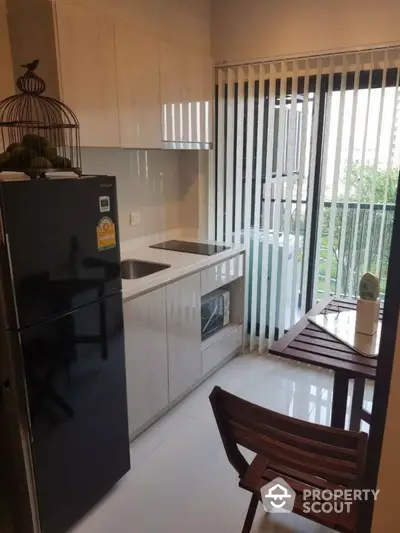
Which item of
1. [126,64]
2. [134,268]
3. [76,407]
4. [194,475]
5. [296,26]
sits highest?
[296,26]

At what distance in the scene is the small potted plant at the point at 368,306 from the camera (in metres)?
1.92

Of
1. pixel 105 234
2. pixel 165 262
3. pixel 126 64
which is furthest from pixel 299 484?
pixel 126 64

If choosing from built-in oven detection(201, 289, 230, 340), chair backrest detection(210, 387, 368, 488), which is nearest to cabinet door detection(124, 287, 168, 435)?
built-in oven detection(201, 289, 230, 340)

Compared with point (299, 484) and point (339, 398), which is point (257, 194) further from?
point (299, 484)

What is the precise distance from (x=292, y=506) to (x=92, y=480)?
0.95m

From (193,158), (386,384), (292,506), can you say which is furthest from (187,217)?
(386,384)

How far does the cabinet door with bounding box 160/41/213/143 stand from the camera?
2.69 m

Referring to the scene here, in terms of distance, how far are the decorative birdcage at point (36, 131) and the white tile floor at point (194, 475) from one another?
1.60 meters

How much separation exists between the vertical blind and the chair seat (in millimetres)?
1753

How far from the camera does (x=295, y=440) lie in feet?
4.34

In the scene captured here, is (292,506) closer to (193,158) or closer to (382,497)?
(382,497)

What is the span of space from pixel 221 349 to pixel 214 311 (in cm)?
30

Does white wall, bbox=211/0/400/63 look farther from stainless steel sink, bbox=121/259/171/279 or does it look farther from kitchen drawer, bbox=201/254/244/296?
stainless steel sink, bbox=121/259/171/279

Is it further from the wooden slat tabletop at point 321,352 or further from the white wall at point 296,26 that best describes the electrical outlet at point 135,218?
the wooden slat tabletop at point 321,352
